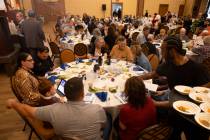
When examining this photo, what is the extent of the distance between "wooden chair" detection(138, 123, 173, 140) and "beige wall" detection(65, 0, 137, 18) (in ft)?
51.4

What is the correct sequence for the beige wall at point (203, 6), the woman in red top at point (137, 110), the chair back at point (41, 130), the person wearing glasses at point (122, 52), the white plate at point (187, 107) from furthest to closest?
the beige wall at point (203, 6) < the person wearing glasses at point (122, 52) < the chair back at point (41, 130) < the woman in red top at point (137, 110) < the white plate at point (187, 107)

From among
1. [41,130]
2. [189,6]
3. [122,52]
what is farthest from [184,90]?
[189,6]

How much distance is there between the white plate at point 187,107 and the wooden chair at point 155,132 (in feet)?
0.81

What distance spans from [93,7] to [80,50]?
12.1 m

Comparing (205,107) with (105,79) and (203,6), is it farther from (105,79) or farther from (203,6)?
(203,6)

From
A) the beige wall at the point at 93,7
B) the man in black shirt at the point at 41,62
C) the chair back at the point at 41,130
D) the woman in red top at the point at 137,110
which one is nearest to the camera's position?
the woman in red top at the point at 137,110

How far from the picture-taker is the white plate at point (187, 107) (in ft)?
5.78

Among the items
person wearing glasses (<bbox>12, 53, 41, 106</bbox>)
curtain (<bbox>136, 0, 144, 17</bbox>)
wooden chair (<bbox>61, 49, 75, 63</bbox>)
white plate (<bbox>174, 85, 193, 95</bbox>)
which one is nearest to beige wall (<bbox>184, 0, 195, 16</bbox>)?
curtain (<bbox>136, 0, 144, 17</bbox>)

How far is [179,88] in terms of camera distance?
2184 millimetres

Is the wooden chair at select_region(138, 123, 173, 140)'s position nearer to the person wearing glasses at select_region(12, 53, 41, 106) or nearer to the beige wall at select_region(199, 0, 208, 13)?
the person wearing glasses at select_region(12, 53, 41, 106)

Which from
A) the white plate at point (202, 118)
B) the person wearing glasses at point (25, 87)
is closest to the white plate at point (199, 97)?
the white plate at point (202, 118)

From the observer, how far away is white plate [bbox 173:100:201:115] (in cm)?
176

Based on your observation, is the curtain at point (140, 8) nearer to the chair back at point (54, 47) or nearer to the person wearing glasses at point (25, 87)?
the chair back at point (54, 47)

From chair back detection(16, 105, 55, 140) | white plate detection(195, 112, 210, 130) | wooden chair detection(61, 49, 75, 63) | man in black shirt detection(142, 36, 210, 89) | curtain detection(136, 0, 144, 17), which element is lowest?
chair back detection(16, 105, 55, 140)
